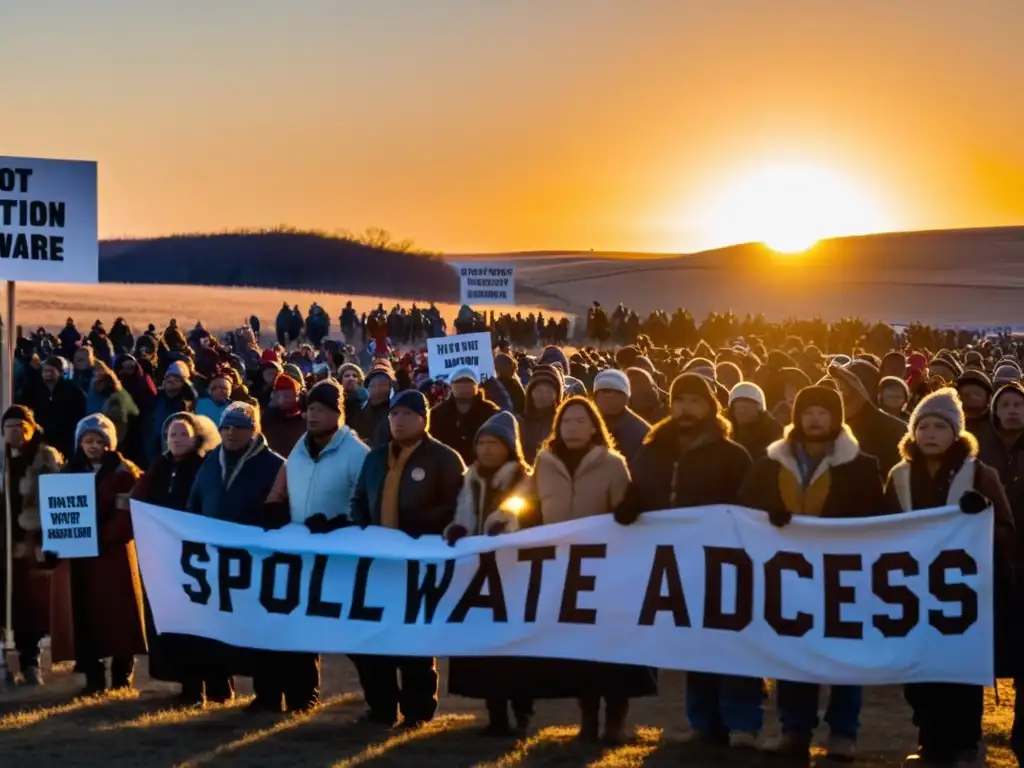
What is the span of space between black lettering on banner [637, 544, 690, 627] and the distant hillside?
7584 cm

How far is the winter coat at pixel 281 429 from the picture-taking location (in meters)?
13.1

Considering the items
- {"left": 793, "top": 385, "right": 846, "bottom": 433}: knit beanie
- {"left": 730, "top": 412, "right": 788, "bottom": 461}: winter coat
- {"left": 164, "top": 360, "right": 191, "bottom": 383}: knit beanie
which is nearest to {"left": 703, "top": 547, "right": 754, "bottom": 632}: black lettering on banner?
{"left": 793, "top": 385, "right": 846, "bottom": 433}: knit beanie

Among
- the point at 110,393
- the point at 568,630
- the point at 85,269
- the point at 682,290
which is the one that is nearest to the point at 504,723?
the point at 568,630

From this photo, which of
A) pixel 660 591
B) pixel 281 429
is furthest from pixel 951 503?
pixel 281 429

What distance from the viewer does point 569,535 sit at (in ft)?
26.6

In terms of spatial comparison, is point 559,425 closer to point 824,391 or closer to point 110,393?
point 824,391

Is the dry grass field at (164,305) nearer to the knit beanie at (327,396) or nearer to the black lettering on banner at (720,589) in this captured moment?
the knit beanie at (327,396)

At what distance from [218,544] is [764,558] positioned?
3091 millimetres

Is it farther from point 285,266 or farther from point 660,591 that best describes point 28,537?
point 285,266

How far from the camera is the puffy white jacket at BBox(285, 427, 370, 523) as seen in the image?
8.73 m

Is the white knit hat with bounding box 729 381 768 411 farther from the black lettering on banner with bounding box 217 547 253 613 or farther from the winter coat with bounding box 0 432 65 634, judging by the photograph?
the winter coat with bounding box 0 432 65 634

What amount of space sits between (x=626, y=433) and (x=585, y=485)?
2.16 metres

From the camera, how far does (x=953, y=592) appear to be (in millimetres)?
7617

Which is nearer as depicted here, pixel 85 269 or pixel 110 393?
pixel 85 269
